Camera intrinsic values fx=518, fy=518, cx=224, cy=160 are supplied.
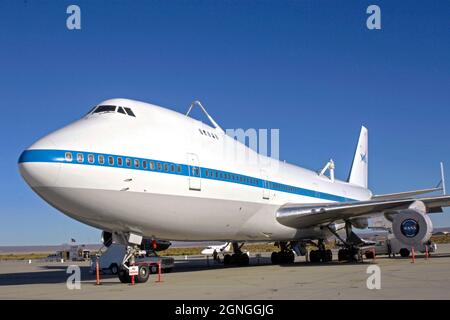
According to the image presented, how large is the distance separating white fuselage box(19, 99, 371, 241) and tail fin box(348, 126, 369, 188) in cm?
1655

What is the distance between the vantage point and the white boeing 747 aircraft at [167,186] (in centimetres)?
1238

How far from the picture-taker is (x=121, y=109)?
14609mm

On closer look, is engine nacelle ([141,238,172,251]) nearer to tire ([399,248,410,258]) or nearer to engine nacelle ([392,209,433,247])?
engine nacelle ([392,209,433,247])

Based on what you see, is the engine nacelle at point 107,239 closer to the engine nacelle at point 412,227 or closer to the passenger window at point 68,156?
the passenger window at point 68,156

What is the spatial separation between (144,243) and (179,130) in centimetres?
609

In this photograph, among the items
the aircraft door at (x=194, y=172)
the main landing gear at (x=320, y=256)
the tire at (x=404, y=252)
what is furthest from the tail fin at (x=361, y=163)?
the aircraft door at (x=194, y=172)

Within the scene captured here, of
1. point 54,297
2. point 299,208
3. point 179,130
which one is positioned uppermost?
point 179,130

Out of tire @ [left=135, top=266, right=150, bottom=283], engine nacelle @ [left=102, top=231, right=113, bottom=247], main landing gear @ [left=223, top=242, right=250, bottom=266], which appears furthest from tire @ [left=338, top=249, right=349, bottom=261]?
tire @ [left=135, top=266, right=150, bottom=283]

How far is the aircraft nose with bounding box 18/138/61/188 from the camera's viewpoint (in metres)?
11.9
